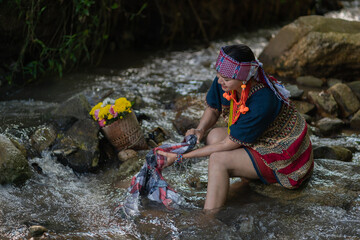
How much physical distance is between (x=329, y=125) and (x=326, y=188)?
155 centimetres

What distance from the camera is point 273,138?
10.2 feet

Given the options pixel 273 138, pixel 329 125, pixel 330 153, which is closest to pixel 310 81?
pixel 329 125

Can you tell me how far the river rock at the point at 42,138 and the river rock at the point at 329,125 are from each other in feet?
9.19

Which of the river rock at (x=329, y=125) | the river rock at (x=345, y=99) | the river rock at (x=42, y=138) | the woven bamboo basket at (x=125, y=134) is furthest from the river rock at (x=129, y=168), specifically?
the river rock at (x=345, y=99)

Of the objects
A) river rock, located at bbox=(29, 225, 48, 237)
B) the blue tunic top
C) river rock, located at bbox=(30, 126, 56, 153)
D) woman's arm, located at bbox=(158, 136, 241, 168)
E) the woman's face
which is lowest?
river rock, located at bbox=(29, 225, 48, 237)

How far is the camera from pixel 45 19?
568 centimetres

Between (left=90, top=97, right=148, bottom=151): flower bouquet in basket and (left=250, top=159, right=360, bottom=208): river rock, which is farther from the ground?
(left=90, top=97, right=148, bottom=151): flower bouquet in basket

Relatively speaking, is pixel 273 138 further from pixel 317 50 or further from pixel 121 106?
pixel 317 50

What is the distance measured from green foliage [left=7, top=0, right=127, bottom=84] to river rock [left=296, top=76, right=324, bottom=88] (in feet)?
8.63

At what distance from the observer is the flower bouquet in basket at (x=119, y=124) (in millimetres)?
4043

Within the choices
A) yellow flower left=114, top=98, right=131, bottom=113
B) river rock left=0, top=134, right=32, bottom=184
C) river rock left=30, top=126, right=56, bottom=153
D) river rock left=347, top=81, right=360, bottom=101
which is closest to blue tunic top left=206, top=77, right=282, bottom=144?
yellow flower left=114, top=98, right=131, bottom=113

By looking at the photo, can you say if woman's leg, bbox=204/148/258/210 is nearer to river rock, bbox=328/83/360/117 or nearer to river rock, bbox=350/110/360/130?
river rock, bbox=350/110/360/130

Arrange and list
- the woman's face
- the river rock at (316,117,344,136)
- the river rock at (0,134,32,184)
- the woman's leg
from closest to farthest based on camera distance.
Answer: the woman's face → the woman's leg → the river rock at (0,134,32,184) → the river rock at (316,117,344,136)

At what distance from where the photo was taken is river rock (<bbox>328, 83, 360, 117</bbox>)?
205 inches
